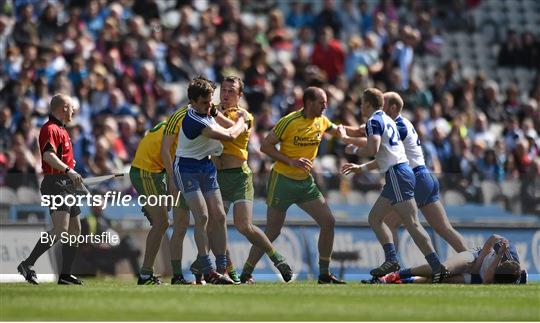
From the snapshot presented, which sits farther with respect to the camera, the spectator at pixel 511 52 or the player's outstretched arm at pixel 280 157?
the spectator at pixel 511 52

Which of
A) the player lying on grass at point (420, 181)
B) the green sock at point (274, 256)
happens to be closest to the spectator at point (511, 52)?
the player lying on grass at point (420, 181)

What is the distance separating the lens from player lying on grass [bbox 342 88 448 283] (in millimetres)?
17703

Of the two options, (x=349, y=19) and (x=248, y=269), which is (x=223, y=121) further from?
A: (x=349, y=19)

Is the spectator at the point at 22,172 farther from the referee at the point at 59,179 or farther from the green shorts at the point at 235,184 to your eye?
the green shorts at the point at 235,184

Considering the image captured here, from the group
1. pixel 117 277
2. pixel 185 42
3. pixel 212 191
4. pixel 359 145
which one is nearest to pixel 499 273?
pixel 359 145

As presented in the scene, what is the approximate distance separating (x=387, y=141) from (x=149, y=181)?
289cm

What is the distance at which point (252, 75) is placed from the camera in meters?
26.4

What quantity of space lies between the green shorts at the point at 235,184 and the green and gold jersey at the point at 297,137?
481mm

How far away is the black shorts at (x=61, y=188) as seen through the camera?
1795 cm

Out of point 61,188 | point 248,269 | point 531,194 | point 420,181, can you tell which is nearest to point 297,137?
point 420,181

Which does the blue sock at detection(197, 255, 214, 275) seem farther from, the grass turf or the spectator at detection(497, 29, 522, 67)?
the spectator at detection(497, 29, 522, 67)

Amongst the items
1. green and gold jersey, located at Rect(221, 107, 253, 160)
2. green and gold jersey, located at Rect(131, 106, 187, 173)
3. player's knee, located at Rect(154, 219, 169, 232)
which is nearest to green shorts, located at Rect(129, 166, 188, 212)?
green and gold jersey, located at Rect(131, 106, 187, 173)

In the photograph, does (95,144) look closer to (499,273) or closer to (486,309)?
(499,273)

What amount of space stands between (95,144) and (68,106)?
6.10m
